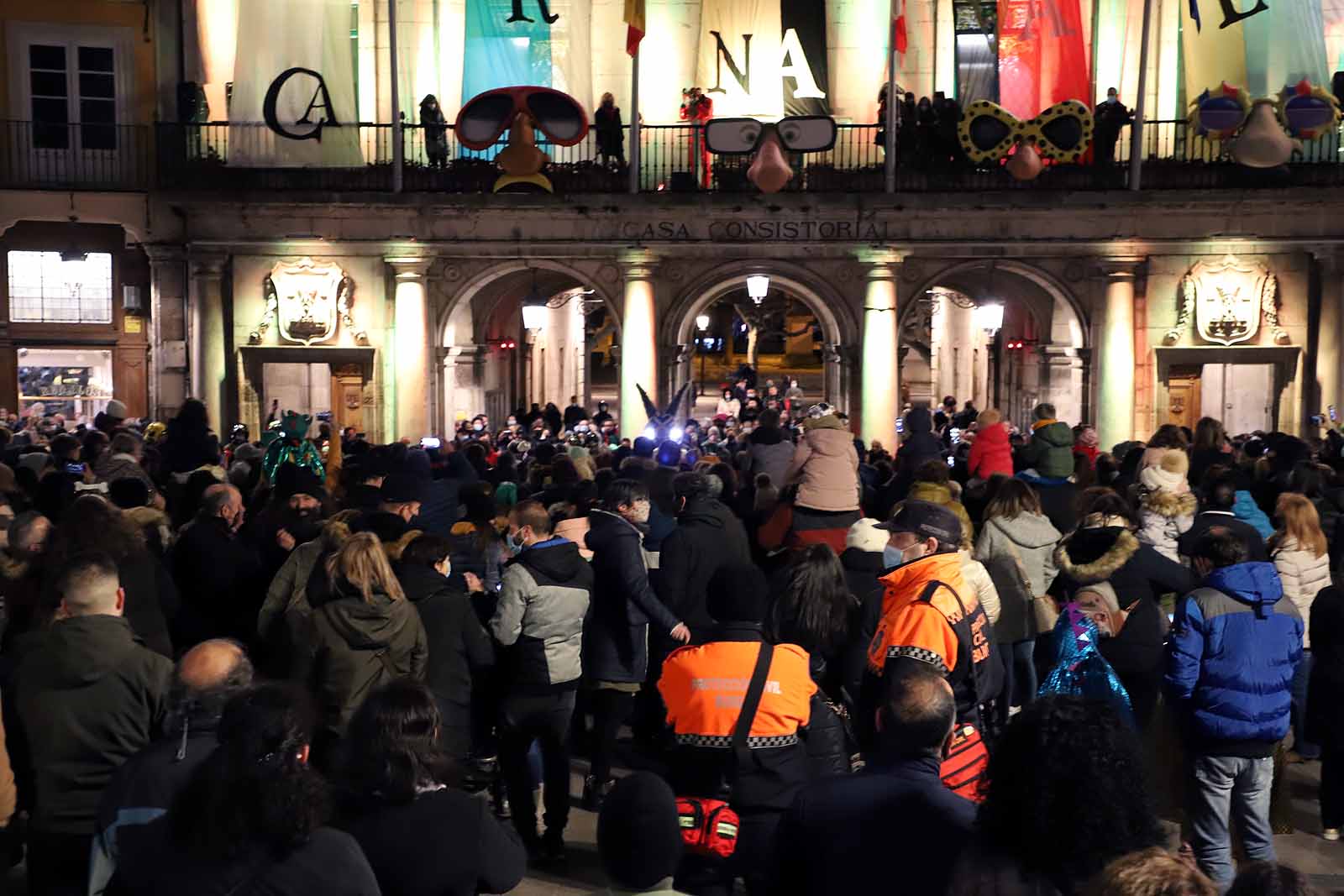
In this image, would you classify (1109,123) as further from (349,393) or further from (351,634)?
(351,634)

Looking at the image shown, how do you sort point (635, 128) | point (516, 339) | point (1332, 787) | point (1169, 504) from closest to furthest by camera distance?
point (1332, 787) → point (1169, 504) → point (635, 128) → point (516, 339)

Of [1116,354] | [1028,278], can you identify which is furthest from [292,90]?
[1116,354]

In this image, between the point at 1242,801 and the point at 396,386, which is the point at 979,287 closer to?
the point at 396,386

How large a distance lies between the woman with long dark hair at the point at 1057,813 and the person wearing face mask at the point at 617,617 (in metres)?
4.37

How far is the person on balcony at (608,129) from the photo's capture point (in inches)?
915

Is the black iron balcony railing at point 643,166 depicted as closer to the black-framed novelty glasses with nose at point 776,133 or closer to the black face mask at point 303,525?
the black-framed novelty glasses with nose at point 776,133

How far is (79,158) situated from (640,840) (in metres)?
23.6

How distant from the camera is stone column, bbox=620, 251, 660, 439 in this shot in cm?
2353

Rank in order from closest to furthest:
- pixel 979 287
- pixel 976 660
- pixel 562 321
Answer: pixel 976 660, pixel 979 287, pixel 562 321

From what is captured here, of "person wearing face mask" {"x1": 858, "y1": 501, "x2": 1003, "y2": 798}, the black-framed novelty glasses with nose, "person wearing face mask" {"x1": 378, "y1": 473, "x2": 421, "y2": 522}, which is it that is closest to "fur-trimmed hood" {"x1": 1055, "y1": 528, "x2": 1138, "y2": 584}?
"person wearing face mask" {"x1": 858, "y1": 501, "x2": 1003, "y2": 798}

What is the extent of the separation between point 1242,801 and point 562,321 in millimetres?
24779

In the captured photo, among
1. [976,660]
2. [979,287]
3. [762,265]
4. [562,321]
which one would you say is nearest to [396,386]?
[762,265]

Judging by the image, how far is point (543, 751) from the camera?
26.9ft

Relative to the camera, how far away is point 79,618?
605cm
